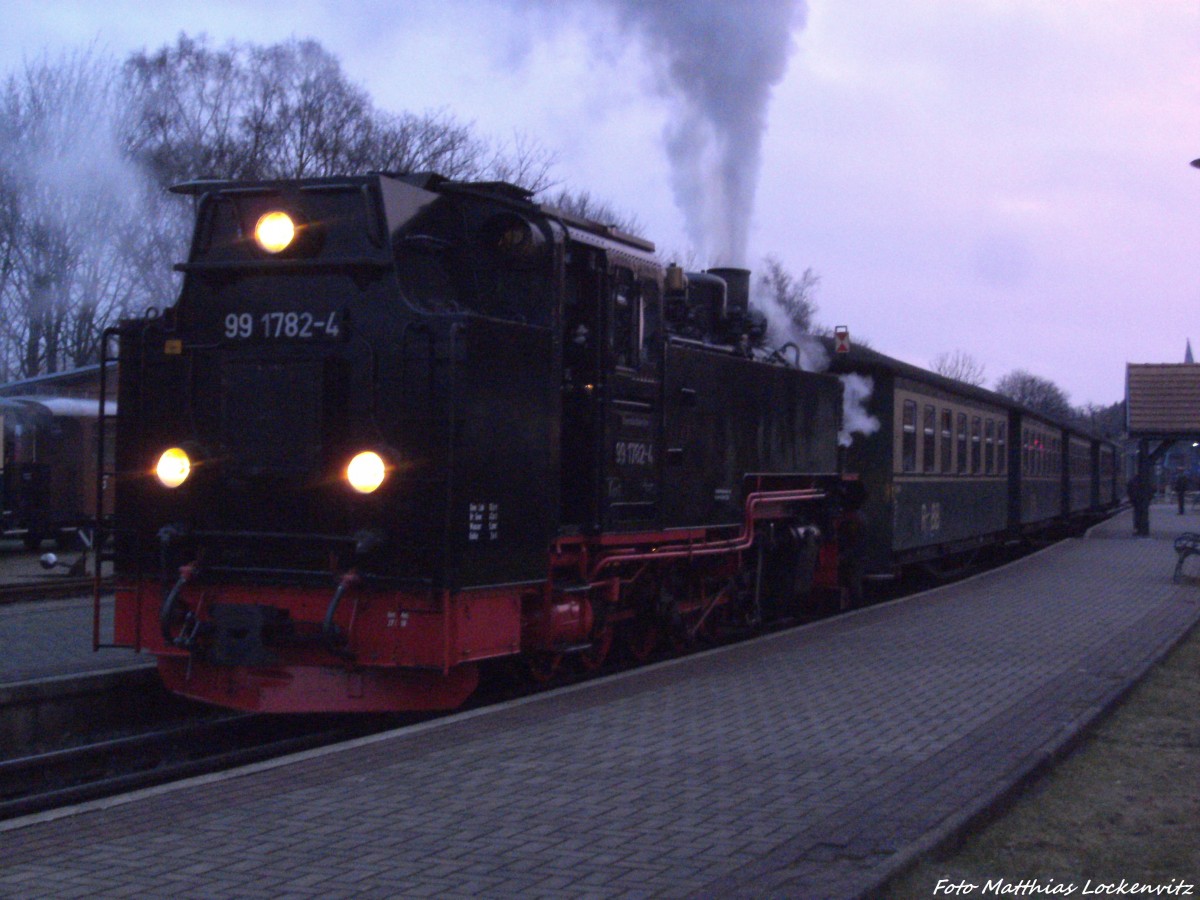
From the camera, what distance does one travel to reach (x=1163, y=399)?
2883 centimetres

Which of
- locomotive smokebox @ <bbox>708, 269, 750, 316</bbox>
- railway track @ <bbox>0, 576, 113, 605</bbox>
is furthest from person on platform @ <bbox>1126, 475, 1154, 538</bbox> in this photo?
railway track @ <bbox>0, 576, 113, 605</bbox>

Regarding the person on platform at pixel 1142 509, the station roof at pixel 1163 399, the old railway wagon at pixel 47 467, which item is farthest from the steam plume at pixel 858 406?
the person on platform at pixel 1142 509

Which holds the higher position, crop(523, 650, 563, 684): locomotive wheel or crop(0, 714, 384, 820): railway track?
crop(523, 650, 563, 684): locomotive wheel

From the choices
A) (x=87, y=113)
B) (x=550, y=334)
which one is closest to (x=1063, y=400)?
(x=87, y=113)

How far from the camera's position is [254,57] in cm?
2733

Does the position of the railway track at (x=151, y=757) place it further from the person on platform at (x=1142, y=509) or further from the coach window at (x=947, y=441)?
the person on platform at (x=1142, y=509)

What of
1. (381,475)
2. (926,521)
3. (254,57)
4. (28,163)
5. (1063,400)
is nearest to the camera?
(381,475)

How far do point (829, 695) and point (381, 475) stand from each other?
11.1 ft

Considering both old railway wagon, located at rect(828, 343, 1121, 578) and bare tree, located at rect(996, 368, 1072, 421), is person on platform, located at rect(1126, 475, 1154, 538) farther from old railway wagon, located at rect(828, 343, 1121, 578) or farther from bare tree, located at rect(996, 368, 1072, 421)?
bare tree, located at rect(996, 368, 1072, 421)

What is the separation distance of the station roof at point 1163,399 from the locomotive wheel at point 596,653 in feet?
72.2

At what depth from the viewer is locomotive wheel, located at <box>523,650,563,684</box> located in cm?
922

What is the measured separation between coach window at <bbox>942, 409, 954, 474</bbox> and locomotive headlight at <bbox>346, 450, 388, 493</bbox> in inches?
523

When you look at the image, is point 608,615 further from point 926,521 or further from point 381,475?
point 926,521

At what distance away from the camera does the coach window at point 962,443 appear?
20.6m
